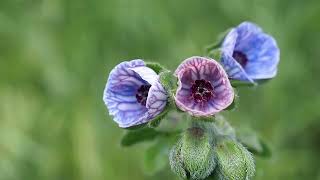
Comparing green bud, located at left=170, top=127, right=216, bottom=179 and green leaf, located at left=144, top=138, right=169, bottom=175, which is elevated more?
green bud, located at left=170, top=127, right=216, bottom=179

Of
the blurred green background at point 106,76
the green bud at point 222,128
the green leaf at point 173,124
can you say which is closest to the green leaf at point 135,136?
the green leaf at point 173,124

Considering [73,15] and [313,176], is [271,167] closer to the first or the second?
[313,176]

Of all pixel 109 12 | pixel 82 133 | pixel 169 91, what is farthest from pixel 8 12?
pixel 169 91

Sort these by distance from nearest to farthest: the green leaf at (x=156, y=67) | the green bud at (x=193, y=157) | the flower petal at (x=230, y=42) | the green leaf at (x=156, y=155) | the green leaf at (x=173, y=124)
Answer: the green bud at (x=193, y=157)
the green leaf at (x=156, y=67)
the flower petal at (x=230, y=42)
the green leaf at (x=173, y=124)
the green leaf at (x=156, y=155)

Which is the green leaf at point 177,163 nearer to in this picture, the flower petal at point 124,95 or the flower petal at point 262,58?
the flower petal at point 124,95

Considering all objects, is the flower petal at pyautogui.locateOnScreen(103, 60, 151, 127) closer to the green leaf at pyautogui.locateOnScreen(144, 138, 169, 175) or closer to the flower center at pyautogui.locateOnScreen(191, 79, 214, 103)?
the flower center at pyautogui.locateOnScreen(191, 79, 214, 103)

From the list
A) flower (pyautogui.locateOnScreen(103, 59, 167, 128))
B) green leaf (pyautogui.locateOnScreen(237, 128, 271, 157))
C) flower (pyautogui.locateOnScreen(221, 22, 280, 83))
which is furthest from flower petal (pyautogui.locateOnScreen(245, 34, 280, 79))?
flower (pyautogui.locateOnScreen(103, 59, 167, 128))

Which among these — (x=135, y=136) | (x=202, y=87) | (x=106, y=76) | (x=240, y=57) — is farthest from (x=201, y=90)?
(x=106, y=76)
